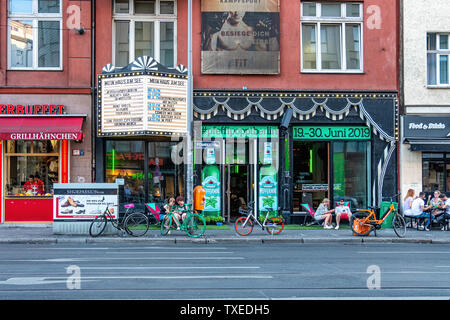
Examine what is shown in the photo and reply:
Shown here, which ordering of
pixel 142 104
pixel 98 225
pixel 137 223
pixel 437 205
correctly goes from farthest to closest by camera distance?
pixel 437 205, pixel 142 104, pixel 98 225, pixel 137 223

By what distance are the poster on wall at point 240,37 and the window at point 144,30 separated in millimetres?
1391

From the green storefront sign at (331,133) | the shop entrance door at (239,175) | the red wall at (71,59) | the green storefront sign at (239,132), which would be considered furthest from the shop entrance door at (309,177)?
the red wall at (71,59)

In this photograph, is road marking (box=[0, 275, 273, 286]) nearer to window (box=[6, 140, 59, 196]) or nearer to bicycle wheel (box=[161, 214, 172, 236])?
bicycle wheel (box=[161, 214, 172, 236])

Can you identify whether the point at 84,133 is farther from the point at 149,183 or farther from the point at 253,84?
the point at 253,84

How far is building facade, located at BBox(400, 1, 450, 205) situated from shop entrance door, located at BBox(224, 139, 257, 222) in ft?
19.2

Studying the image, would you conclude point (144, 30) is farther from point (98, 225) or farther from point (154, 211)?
point (98, 225)

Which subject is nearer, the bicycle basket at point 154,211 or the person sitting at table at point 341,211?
the bicycle basket at point 154,211

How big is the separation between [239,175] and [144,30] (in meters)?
6.76

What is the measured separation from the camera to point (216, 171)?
19484mm

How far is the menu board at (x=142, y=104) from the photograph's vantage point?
58.9 feet

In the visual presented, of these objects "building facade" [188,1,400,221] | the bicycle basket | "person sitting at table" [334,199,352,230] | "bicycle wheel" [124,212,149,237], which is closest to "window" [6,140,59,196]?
the bicycle basket

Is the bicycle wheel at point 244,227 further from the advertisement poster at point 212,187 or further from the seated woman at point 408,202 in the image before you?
the seated woman at point 408,202

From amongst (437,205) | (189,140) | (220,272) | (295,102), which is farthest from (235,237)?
(437,205)

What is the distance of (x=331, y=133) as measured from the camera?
773 inches
